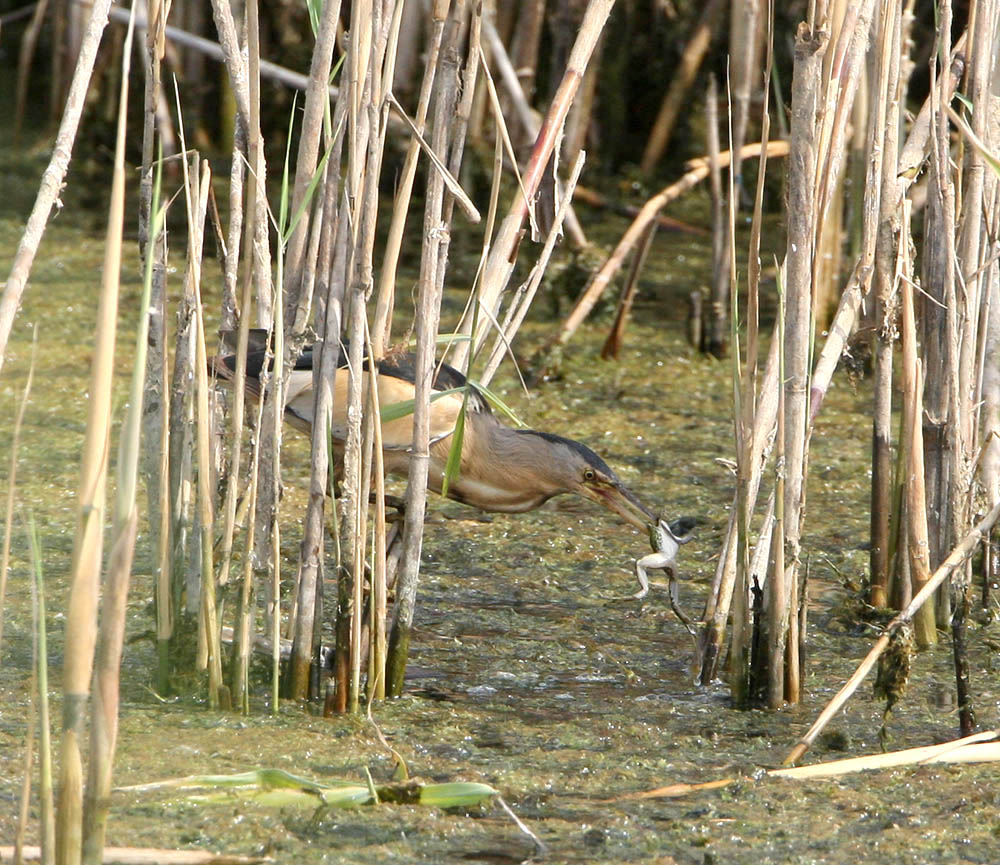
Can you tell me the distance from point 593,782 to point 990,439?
93 centimetres

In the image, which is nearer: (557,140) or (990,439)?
(557,140)

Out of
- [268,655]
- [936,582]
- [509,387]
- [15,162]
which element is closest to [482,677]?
[268,655]

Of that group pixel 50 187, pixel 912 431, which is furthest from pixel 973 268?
pixel 50 187

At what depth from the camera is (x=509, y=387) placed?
11.4ft

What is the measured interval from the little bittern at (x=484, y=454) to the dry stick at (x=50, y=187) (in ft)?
2.63

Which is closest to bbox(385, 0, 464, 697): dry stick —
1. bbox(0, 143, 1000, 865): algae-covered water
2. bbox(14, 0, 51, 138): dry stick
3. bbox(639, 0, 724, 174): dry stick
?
bbox(0, 143, 1000, 865): algae-covered water

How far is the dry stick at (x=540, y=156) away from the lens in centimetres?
186

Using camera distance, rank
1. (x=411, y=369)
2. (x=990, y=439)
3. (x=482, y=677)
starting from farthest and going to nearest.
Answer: (x=411, y=369), (x=990, y=439), (x=482, y=677)

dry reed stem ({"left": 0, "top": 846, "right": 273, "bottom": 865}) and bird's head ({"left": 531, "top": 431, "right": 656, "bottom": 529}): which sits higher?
bird's head ({"left": 531, "top": 431, "right": 656, "bottom": 529})

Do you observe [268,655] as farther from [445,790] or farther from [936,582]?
[936,582]

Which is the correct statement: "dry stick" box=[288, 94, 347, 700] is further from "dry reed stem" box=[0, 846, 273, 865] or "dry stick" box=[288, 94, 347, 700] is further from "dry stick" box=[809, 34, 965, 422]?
"dry stick" box=[809, 34, 965, 422]

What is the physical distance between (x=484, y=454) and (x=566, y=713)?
54cm

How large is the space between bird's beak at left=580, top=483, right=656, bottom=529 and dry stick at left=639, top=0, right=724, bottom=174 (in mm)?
2764

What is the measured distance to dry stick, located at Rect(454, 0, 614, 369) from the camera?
186 cm
